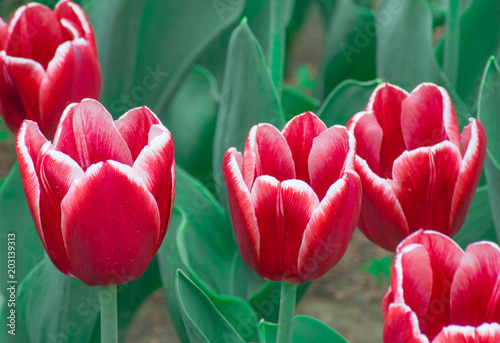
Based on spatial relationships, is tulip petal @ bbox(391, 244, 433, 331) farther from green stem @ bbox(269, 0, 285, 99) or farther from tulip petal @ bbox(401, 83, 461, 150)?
green stem @ bbox(269, 0, 285, 99)

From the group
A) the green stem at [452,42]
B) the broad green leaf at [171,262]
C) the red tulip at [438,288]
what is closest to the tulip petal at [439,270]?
the red tulip at [438,288]

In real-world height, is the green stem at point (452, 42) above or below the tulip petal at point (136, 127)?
below

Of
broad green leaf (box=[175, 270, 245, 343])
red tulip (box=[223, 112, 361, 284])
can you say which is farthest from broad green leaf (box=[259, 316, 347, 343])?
red tulip (box=[223, 112, 361, 284])

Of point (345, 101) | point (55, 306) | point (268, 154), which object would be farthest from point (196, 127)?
point (268, 154)

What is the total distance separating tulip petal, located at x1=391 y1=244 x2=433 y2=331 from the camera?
1.70 feet

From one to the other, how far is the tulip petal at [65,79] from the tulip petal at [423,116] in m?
0.41

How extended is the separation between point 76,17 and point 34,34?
6 cm

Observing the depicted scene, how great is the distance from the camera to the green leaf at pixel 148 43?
118cm

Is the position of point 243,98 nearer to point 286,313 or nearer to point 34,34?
point 34,34

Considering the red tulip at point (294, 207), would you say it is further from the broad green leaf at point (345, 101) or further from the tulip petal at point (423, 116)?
the broad green leaf at point (345, 101)

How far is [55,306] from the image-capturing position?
862 millimetres

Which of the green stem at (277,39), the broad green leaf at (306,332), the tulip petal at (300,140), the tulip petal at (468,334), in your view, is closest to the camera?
the tulip petal at (468,334)

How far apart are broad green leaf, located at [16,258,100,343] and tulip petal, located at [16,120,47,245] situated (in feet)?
0.85

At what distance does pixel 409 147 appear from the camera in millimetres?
773
